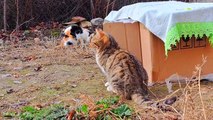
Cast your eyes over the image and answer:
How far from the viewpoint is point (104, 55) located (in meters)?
4.43

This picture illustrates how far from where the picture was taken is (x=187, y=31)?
4.29 m

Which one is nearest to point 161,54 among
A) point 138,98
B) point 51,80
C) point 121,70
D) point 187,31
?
point 187,31

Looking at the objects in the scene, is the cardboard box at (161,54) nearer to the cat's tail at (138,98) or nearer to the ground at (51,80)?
the ground at (51,80)

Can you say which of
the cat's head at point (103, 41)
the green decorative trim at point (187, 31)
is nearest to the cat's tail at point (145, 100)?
the green decorative trim at point (187, 31)

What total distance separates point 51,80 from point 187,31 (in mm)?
1685

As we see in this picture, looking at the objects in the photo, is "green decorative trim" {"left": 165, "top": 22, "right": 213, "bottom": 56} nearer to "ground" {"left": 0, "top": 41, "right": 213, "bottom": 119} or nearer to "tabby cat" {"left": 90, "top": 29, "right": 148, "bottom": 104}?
"tabby cat" {"left": 90, "top": 29, "right": 148, "bottom": 104}

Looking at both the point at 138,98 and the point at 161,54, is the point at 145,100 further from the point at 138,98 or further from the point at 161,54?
the point at 161,54

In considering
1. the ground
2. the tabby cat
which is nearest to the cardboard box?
the ground

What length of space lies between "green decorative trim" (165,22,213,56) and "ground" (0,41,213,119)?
0.53 metres

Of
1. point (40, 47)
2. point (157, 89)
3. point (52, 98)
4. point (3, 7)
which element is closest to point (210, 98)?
point (157, 89)

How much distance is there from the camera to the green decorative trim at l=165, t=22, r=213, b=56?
4.17 metres

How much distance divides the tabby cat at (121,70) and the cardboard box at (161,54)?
313 millimetres

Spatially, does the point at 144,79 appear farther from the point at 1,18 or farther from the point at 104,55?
the point at 1,18

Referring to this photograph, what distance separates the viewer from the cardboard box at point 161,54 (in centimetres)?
445
